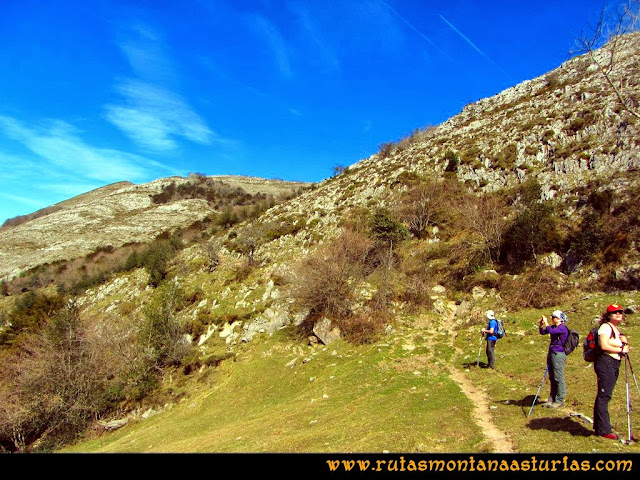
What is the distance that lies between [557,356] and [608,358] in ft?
6.88

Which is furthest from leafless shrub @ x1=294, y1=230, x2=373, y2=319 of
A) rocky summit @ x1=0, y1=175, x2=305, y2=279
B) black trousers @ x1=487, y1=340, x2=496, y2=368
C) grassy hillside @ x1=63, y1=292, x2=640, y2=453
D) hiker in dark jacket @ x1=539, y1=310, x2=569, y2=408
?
rocky summit @ x1=0, y1=175, x2=305, y2=279

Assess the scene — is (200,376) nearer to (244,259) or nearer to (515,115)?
(244,259)

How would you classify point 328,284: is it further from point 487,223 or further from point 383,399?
point 487,223

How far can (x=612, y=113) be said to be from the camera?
1172 inches

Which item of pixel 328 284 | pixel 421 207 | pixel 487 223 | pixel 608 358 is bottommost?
pixel 608 358

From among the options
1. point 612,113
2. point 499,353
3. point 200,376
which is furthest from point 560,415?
point 612,113

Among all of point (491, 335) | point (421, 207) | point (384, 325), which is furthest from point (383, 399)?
point (421, 207)

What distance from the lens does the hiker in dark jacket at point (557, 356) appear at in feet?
26.3

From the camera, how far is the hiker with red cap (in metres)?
6.04

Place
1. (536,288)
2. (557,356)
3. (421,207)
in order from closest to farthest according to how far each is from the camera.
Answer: (557,356)
(536,288)
(421,207)

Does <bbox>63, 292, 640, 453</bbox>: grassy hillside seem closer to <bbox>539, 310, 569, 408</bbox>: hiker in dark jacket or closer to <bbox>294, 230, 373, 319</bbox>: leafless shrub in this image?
<bbox>539, 310, 569, 408</bbox>: hiker in dark jacket

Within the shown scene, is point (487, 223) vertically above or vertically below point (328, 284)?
above

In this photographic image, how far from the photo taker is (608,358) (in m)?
6.13

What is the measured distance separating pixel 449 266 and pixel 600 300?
9.30m
